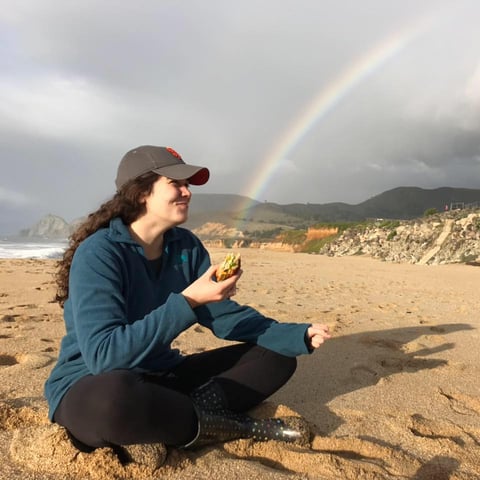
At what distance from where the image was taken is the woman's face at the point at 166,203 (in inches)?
85.4

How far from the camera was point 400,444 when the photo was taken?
2.23 metres

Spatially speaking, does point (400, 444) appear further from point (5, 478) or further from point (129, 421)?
point (5, 478)

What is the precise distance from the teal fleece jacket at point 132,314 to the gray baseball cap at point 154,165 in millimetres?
245

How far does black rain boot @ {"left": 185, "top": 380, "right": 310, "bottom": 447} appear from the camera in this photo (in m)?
2.07

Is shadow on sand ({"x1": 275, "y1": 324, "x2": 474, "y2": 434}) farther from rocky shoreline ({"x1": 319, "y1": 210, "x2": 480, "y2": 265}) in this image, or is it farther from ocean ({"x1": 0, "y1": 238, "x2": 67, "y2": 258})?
rocky shoreline ({"x1": 319, "y1": 210, "x2": 480, "y2": 265})

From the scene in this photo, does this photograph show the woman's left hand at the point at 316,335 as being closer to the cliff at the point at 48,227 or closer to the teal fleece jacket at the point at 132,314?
the teal fleece jacket at the point at 132,314

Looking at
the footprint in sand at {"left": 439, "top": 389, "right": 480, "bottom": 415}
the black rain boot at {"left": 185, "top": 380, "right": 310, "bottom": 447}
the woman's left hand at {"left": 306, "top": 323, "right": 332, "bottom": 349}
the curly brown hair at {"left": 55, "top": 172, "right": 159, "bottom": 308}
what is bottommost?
the footprint in sand at {"left": 439, "top": 389, "right": 480, "bottom": 415}

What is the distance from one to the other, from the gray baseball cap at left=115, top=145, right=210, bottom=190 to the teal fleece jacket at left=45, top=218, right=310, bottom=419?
0.80ft

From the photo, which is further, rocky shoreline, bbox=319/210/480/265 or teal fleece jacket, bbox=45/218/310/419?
rocky shoreline, bbox=319/210/480/265

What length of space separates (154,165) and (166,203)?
194 mm

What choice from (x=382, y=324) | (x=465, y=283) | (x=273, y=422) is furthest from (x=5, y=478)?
(x=465, y=283)

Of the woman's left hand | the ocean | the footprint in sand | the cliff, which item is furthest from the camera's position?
the cliff

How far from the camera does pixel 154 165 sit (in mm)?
2152

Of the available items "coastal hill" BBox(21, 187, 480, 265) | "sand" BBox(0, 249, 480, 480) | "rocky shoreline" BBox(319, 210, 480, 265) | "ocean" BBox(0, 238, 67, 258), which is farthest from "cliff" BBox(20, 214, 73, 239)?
"sand" BBox(0, 249, 480, 480)
